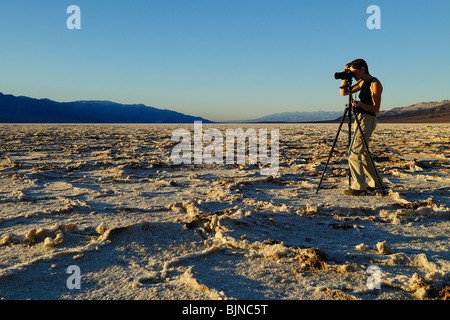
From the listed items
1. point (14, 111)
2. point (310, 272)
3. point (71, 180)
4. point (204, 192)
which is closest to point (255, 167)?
point (204, 192)

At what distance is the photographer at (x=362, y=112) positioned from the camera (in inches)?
169

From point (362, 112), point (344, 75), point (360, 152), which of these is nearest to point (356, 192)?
point (360, 152)

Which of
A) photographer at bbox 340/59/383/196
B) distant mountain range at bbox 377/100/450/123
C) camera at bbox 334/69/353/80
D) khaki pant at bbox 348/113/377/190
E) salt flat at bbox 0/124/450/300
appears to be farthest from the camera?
distant mountain range at bbox 377/100/450/123

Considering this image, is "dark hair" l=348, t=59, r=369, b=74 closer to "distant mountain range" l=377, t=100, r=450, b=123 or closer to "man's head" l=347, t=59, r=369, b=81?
"man's head" l=347, t=59, r=369, b=81

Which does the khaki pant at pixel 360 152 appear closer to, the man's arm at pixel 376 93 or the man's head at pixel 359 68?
the man's arm at pixel 376 93

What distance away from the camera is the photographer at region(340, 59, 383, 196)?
Result: 14.1 feet

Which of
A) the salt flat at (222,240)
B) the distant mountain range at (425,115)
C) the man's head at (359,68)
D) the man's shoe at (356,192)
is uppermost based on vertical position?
the distant mountain range at (425,115)

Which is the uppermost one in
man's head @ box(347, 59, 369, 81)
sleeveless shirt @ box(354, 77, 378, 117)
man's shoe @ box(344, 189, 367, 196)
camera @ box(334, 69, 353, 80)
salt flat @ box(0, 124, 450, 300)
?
man's head @ box(347, 59, 369, 81)

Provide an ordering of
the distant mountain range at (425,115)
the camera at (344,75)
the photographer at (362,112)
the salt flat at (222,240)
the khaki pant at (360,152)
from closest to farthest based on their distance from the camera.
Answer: the salt flat at (222,240) → the camera at (344,75) → the photographer at (362,112) → the khaki pant at (360,152) → the distant mountain range at (425,115)

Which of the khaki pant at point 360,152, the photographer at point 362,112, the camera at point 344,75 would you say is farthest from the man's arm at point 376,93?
the camera at point 344,75

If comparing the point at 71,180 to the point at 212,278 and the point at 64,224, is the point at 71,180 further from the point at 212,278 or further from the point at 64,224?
the point at 212,278

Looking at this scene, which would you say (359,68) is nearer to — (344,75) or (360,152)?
(344,75)

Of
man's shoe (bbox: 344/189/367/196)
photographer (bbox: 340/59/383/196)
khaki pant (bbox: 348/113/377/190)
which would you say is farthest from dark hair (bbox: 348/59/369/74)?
man's shoe (bbox: 344/189/367/196)
